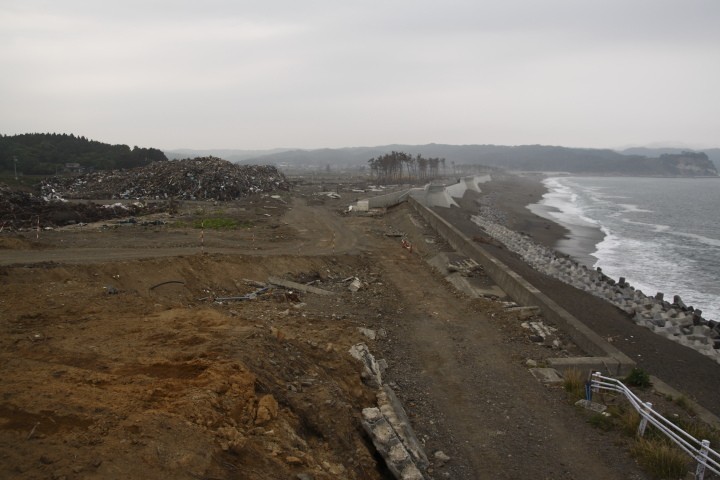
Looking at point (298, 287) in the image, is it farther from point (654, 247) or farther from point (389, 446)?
point (654, 247)

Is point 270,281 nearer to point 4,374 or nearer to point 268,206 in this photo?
point 4,374

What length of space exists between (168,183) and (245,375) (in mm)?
35132

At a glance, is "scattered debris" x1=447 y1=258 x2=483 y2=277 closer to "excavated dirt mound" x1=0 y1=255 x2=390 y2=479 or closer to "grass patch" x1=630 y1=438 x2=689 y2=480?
"excavated dirt mound" x1=0 y1=255 x2=390 y2=479

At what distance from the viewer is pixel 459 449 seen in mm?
7406

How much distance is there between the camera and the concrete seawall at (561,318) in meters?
10.3

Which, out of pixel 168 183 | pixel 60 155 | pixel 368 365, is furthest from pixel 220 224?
pixel 60 155

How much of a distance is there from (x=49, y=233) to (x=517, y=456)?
2000 cm

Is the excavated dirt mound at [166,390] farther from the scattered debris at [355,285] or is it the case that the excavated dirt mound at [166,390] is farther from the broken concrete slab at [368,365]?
the scattered debris at [355,285]

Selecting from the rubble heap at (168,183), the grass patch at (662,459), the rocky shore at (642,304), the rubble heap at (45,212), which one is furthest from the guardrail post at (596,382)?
the rubble heap at (168,183)

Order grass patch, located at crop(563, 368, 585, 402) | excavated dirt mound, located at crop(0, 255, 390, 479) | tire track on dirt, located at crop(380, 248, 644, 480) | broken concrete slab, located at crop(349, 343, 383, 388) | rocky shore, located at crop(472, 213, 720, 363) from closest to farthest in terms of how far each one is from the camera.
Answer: excavated dirt mound, located at crop(0, 255, 390, 479)
tire track on dirt, located at crop(380, 248, 644, 480)
broken concrete slab, located at crop(349, 343, 383, 388)
grass patch, located at crop(563, 368, 585, 402)
rocky shore, located at crop(472, 213, 720, 363)

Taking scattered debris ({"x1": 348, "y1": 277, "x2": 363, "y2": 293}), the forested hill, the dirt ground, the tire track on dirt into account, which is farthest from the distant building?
the tire track on dirt

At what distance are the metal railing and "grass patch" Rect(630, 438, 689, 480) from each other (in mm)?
139

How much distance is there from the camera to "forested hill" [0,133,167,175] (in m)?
51.0

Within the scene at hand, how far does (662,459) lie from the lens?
6688 millimetres
